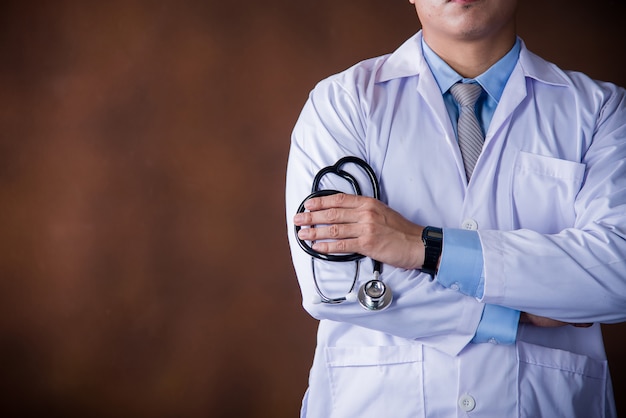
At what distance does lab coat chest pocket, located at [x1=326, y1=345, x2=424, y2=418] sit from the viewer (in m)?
1.65

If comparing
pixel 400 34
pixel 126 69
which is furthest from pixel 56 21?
pixel 400 34

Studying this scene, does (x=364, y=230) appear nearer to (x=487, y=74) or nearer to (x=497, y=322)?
(x=497, y=322)

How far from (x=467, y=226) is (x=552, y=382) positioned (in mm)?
384

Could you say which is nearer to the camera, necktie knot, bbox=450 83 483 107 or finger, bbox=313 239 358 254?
finger, bbox=313 239 358 254

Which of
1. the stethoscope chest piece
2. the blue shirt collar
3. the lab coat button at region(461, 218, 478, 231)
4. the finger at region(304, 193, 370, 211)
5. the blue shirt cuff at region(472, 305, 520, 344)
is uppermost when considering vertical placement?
the blue shirt collar

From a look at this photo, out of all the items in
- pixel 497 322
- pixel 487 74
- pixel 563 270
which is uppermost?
pixel 487 74

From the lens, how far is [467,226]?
5.58ft

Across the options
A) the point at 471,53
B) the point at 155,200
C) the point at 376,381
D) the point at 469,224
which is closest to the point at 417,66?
the point at 471,53

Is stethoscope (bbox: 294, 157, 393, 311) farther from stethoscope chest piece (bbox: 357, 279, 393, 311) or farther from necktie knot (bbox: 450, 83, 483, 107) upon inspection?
necktie knot (bbox: 450, 83, 483, 107)

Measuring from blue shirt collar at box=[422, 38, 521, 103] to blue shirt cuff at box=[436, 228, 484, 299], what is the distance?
47 cm

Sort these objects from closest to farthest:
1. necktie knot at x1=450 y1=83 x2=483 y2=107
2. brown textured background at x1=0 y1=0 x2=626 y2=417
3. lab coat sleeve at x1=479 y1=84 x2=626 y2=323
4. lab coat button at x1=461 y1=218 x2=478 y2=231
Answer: lab coat sleeve at x1=479 y1=84 x2=626 y2=323, lab coat button at x1=461 y1=218 x2=478 y2=231, necktie knot at x1=450 y1=83 x2=483 y2=107, brown textured background at x1=0 y1=0 x2=626 y2=417

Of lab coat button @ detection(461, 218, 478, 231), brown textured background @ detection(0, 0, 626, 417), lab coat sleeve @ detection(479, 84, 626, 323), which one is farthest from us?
brown textured background @ detection(0, 0, 626, 417)

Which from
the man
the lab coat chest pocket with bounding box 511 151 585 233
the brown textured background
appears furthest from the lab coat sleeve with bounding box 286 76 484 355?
the brown textured background

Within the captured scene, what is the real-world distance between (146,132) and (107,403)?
0.95 m
